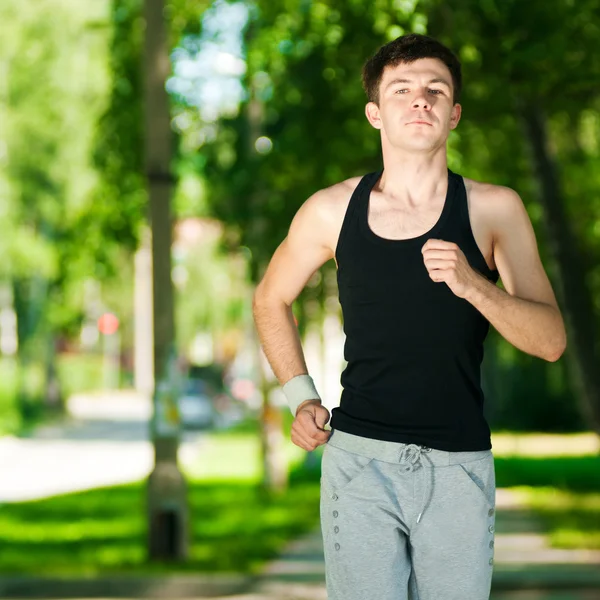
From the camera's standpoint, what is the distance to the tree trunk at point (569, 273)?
11070 mm

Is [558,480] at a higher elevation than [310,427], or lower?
lower

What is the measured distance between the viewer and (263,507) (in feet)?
55.1

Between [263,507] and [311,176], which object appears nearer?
[311,176]

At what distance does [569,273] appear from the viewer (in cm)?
1130

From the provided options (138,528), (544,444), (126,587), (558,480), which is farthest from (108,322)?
(126,587)

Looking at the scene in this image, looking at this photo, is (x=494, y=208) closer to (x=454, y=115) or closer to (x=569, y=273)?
(x=454, y=115)

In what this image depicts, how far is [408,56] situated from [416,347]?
0.70 metres

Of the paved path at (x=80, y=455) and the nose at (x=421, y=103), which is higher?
the nose at (x=421, y=103)

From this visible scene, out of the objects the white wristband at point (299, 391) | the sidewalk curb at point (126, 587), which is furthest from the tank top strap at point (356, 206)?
the sidewalk curb at point (126, 587)

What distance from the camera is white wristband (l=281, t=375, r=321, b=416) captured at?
11.4 ft

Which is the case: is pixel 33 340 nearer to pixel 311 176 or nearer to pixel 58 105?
pixel 58 105

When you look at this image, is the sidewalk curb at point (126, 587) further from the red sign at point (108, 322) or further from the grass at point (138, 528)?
the red sign at point (108, 322)

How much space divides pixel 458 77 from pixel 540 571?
24.9 ft

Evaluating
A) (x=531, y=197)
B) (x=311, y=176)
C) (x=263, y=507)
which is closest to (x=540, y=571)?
(x=311, y=176)
